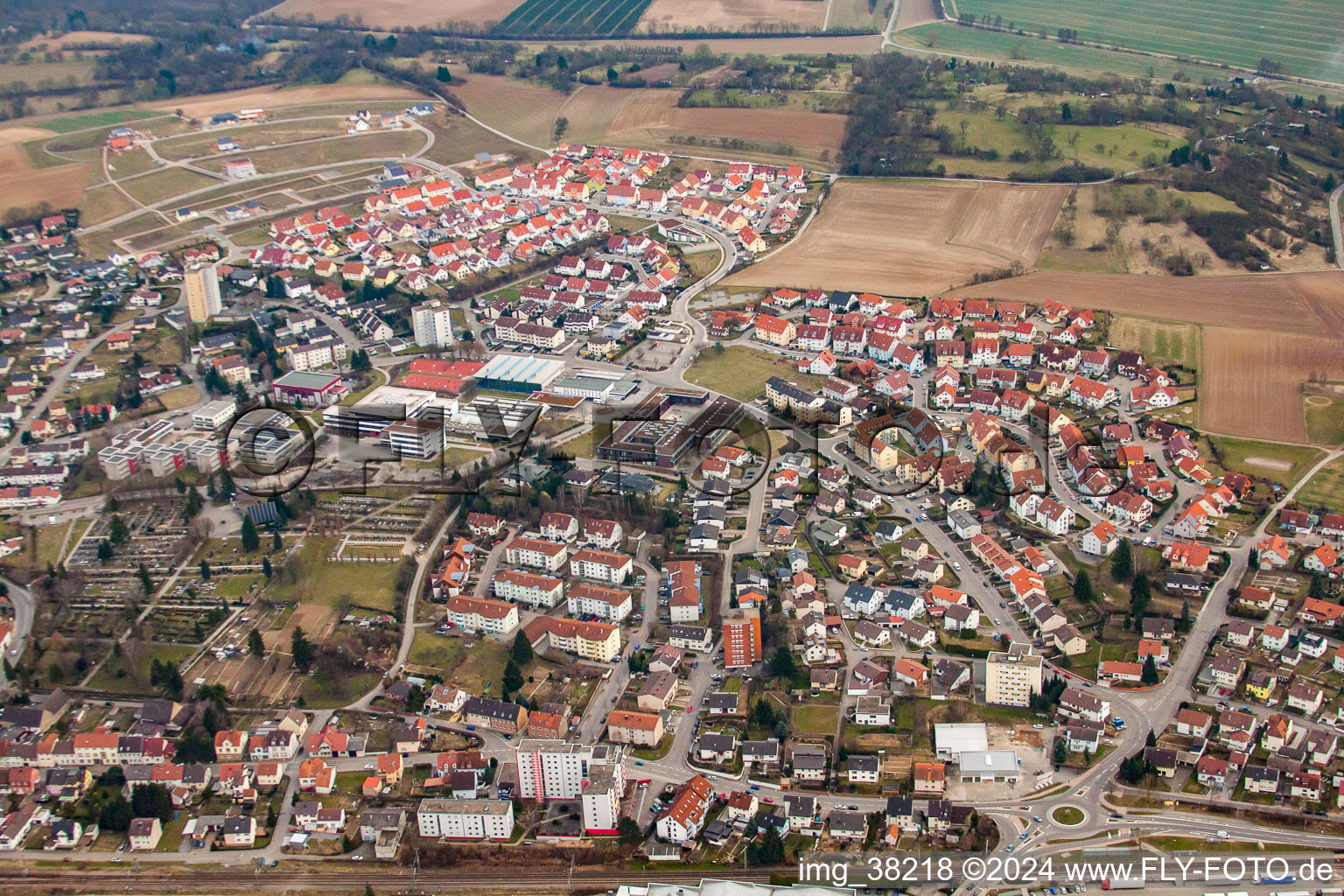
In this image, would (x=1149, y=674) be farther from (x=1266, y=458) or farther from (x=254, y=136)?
(x=254, y=136)

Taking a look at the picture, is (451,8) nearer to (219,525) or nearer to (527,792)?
(219,525)

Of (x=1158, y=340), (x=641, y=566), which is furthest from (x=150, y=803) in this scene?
A: (x=1158, y=340)

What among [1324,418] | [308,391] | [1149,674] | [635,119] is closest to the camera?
[1149,674]

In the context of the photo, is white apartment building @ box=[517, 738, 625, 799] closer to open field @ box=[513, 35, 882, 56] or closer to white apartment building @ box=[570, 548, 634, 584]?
white apartment building @ box=[570, 548, 634, 584]

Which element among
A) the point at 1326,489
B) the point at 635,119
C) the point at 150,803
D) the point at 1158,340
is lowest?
the point at 150,803

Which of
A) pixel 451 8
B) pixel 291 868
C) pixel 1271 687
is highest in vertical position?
pixel 451 8

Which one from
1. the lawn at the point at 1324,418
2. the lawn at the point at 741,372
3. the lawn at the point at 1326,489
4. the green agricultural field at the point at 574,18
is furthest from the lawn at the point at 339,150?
the lawn at the point at 1326,489

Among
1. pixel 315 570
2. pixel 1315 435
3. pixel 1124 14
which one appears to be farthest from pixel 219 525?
pixel 1124 14
